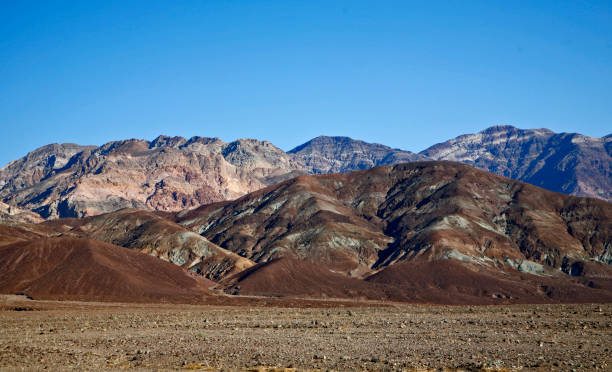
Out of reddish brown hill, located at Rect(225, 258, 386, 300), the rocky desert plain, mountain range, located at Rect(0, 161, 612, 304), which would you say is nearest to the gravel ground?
the rocky desert plain

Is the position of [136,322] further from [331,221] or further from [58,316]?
[331,221]

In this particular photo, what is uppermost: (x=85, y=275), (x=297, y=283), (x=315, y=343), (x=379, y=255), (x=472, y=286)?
(x=379, y=255)

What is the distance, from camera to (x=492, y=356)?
3347 centimetres

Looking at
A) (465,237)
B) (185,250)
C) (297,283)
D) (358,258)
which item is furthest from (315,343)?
(185,250)

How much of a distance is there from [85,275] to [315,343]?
270ft

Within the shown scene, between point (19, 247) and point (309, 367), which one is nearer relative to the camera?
point (309, 367)

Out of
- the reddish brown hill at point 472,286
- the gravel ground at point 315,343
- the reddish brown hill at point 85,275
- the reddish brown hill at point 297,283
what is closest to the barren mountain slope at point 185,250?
the reddish brown hill at point 297,283

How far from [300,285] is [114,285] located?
41.7m

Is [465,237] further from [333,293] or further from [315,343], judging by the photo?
[315,343]

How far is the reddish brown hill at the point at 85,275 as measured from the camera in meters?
107

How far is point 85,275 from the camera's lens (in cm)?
11331

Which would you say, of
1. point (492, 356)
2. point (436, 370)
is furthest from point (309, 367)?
point (492, 356)

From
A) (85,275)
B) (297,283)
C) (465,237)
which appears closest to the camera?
(85,275)

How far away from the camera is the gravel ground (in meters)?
32.2
